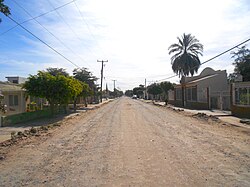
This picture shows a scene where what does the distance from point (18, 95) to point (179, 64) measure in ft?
105

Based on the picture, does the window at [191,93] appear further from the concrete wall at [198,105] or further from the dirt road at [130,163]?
the dirt road at [130,163]

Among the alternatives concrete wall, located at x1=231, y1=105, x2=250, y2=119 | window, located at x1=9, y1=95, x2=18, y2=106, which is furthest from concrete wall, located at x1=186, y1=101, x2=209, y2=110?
window, located at x1=9, y1=95, x2=18, y2=106

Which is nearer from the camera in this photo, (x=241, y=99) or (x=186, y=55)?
(x=241, y=99)

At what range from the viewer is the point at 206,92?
3462 cm

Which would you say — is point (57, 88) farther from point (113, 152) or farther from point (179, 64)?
point (179, 64)

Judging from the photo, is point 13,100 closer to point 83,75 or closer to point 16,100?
point 16,100

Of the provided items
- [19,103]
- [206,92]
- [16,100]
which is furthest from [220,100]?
[16,100]

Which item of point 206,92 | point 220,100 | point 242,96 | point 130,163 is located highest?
point 206,92

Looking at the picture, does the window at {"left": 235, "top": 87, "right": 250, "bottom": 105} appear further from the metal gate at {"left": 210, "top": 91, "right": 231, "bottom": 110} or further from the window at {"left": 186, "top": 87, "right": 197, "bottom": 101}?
the window at {"left": 186, "top": 87, "right": 197, "bottom": 101}

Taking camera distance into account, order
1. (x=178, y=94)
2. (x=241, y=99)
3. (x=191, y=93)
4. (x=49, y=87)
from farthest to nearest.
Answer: (x=178, y=94) < (x=191, y=93) < (x=49, y=87) < (x=241, y=99)

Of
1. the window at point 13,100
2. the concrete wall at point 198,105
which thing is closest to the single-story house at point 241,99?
the concrete wall at point 198,105

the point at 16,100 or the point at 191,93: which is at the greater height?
the point at 191,93

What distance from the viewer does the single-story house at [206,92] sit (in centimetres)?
3196

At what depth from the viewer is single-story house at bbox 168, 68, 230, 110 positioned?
32.0 m
